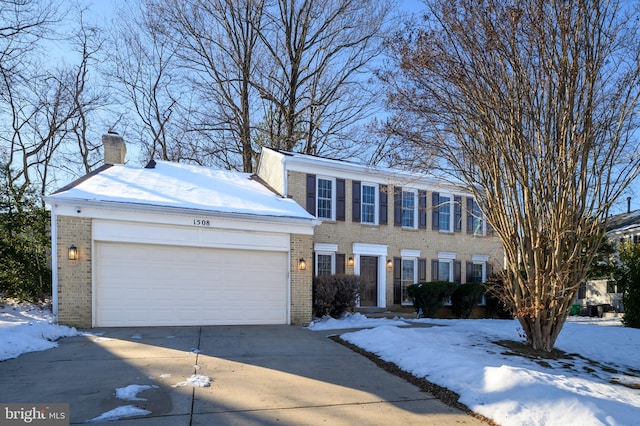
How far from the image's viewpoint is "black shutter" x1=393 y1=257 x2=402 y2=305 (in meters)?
16.5

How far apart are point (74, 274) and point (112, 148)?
A: 6.18 metres

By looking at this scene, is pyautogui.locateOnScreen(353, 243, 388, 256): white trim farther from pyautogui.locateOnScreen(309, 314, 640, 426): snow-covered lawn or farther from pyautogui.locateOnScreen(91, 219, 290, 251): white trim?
pyautogui.locateOnScreen(309, 314, 640, 426): snow-covered lawn

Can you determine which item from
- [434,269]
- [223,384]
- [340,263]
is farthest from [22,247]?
[434,269]

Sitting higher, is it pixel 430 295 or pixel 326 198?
pixel 326 198

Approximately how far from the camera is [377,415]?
181 inches

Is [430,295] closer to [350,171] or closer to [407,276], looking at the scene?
[407,276]

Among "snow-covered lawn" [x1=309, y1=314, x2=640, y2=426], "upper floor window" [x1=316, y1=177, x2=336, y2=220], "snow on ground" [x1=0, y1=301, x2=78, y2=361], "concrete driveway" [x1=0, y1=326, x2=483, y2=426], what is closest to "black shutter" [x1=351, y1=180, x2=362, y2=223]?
"upper floor window" [x1=316, y1=177, x2=336, y2=220]

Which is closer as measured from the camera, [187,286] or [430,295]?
[187,286]

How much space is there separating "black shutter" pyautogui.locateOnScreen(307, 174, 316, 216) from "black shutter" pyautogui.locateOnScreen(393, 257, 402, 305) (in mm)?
4049

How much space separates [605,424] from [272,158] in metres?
13.7

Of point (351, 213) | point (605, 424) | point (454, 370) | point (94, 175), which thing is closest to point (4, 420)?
point (454, 370)

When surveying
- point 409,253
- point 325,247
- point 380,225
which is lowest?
point 409,253

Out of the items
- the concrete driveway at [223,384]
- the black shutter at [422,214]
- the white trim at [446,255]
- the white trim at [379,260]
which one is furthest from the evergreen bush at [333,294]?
the white trim at [446,255]

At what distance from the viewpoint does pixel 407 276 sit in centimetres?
1695
